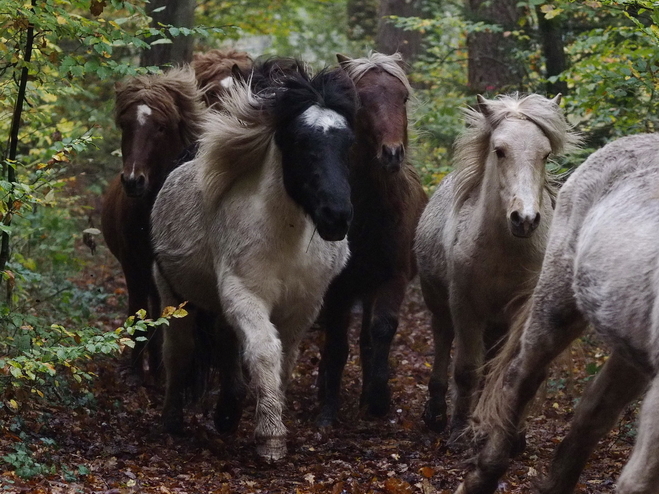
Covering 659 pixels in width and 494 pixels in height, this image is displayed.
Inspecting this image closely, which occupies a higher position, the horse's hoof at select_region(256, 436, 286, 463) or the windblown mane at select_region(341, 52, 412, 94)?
the windblown mane at select_region(341, 52, 412, 94)

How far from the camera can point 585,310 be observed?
16.2 ft

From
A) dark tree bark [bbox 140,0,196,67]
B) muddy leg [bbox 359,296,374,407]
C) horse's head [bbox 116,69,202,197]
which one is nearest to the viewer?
horse's head [bbox 116,69,202,197]

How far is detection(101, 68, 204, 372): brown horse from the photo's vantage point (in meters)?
8.50

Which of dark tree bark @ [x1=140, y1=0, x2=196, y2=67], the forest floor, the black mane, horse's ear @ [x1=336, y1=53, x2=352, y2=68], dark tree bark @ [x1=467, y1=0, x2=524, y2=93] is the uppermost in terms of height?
dark tree bark @ [x1=467, y1=0, x2=524, y2=93]

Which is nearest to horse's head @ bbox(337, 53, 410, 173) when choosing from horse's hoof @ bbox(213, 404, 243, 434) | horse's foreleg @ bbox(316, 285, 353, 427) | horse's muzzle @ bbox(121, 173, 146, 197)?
horse's foreleg @ bbox(316, 285, 353, 427)

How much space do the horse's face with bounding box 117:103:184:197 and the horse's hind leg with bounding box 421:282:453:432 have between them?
8.69 feet

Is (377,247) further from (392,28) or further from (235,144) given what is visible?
(392,28)

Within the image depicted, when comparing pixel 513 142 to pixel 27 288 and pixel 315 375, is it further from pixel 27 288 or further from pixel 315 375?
pixel 27 288

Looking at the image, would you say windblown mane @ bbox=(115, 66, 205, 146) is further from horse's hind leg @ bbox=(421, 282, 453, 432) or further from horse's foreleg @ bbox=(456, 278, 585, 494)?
horse's foreleg @ bbox=(456, 278, 585, 494)

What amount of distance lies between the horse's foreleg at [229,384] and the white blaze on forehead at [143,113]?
222 centimetres

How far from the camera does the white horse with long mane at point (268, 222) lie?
615 cm

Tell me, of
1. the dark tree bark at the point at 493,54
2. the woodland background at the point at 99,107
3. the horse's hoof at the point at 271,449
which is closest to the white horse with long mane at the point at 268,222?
the horse's hoof at the point at 271,449

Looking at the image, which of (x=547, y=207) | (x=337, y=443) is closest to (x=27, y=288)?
(x=337, y=443)

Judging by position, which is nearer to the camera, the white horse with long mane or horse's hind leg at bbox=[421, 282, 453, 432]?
the white horse with long mane
